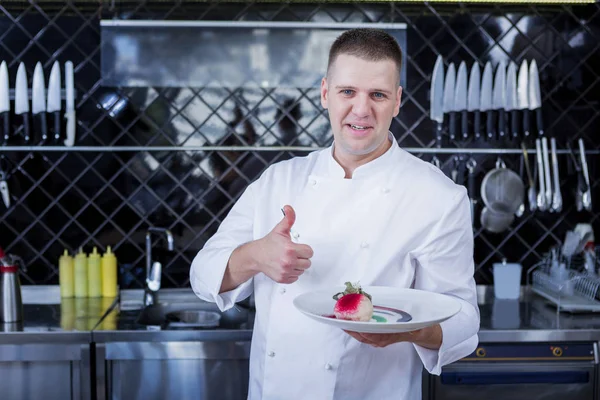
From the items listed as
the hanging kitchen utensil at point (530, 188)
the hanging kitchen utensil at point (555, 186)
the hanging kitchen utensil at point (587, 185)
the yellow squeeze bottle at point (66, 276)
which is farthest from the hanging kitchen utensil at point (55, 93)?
the hanging kitchen utensil at point (587, 185)

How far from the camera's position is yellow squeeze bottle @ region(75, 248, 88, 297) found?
291 centimetres

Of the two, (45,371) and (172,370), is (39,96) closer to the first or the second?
(45,371)

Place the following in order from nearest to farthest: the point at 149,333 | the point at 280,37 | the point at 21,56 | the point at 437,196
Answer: the point at 437,196, the point at 149,333, the point at 280,37, the point at 21,56

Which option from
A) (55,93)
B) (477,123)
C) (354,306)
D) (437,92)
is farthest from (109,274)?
(354,306)

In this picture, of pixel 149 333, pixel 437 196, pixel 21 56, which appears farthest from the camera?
pixel 21 56

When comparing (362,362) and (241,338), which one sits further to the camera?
(241,338)

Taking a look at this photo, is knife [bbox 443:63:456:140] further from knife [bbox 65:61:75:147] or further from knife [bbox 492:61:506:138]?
knife [bbox 65:61:75:147]

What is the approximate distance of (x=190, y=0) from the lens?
300cm

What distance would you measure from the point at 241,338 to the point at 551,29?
1.90 m

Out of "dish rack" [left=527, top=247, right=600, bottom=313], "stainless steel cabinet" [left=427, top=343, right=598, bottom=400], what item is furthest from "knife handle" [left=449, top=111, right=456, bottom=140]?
"stainless steel cabinet" [left=427, top=343, right=598, bottom=400]

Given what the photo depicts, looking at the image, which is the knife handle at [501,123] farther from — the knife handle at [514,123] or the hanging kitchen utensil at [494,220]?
the hanging kitchen utensil at [494,220]

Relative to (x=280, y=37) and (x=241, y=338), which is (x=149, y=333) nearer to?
(x=241, y=338)

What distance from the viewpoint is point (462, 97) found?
9.89 feet

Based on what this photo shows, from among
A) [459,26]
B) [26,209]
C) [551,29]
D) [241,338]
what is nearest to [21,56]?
[26,209]
